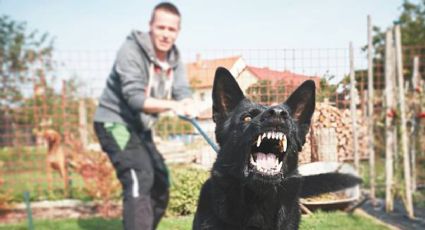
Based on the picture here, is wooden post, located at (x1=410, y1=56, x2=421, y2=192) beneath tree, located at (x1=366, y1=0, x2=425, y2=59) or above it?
beneath

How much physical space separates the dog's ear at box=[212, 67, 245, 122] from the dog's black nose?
1.05 feet

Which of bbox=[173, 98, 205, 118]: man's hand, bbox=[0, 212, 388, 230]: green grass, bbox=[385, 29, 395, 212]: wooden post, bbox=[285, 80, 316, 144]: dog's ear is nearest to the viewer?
bbox=[285, 80, 316, 144]: dog's ear

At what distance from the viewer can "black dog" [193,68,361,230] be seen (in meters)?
1.89

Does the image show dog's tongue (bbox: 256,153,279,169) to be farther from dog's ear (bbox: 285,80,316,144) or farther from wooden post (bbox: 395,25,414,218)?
wooden post (bbox: 395,25,414,218)

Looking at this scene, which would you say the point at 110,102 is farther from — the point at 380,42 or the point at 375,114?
the point at 380,42

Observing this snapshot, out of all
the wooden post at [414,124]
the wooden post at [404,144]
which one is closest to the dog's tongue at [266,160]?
the wooden post at [404,144]

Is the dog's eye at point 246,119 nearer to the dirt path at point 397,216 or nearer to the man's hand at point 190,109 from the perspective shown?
the man's hand at point 190,109

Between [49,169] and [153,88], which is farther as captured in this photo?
[49,169]

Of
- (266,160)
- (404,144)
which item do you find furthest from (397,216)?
(266,160)

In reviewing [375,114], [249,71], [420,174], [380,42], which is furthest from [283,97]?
[380,42]

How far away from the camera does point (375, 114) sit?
6031 mm

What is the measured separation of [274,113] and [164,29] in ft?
6.22

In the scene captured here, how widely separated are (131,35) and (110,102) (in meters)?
0.58

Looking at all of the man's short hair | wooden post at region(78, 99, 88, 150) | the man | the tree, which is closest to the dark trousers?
the man
